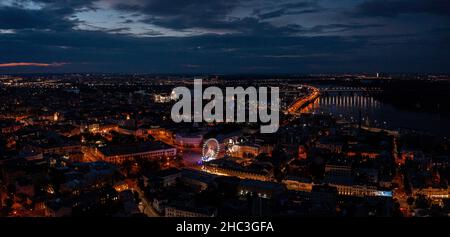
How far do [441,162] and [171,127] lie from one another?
6145 millimetres

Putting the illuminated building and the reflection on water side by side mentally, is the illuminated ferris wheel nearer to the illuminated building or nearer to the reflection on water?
the illuminated building

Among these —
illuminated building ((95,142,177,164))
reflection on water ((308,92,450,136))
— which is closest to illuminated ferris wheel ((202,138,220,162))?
illuminated building ((95,142,177,164))

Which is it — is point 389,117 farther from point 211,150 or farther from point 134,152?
point 134,152

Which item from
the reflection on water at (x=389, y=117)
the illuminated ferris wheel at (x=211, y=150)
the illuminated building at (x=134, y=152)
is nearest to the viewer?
the illuminated building at (x=134, y=152)

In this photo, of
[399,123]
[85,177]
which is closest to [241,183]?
[85,177]

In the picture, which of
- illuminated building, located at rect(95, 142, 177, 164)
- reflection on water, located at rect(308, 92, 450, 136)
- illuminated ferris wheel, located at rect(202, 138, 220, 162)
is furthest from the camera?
reflection on water, located at rect(308, 92, 450, 136)

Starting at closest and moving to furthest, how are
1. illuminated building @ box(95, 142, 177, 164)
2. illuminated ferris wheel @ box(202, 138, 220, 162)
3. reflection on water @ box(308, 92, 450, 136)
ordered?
illuminated building @ box(95, 142, 177, 164) < illuminated ferris wheel @ box(202, 138, 220, 162) < reflection on water @ box(308, 92, 450, 136)

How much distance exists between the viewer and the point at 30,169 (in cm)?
568

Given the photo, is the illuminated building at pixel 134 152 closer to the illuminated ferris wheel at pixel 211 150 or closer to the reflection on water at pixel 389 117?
the illuminated ferris wheel at pixel 211 150

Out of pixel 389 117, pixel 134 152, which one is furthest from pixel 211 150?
pixel 389 117

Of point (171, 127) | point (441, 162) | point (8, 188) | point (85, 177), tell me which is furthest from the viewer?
point (171, 127)

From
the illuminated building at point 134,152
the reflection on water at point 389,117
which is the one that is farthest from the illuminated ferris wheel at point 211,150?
the reflection on water at point 389,117

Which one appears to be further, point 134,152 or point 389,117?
point 389,117
